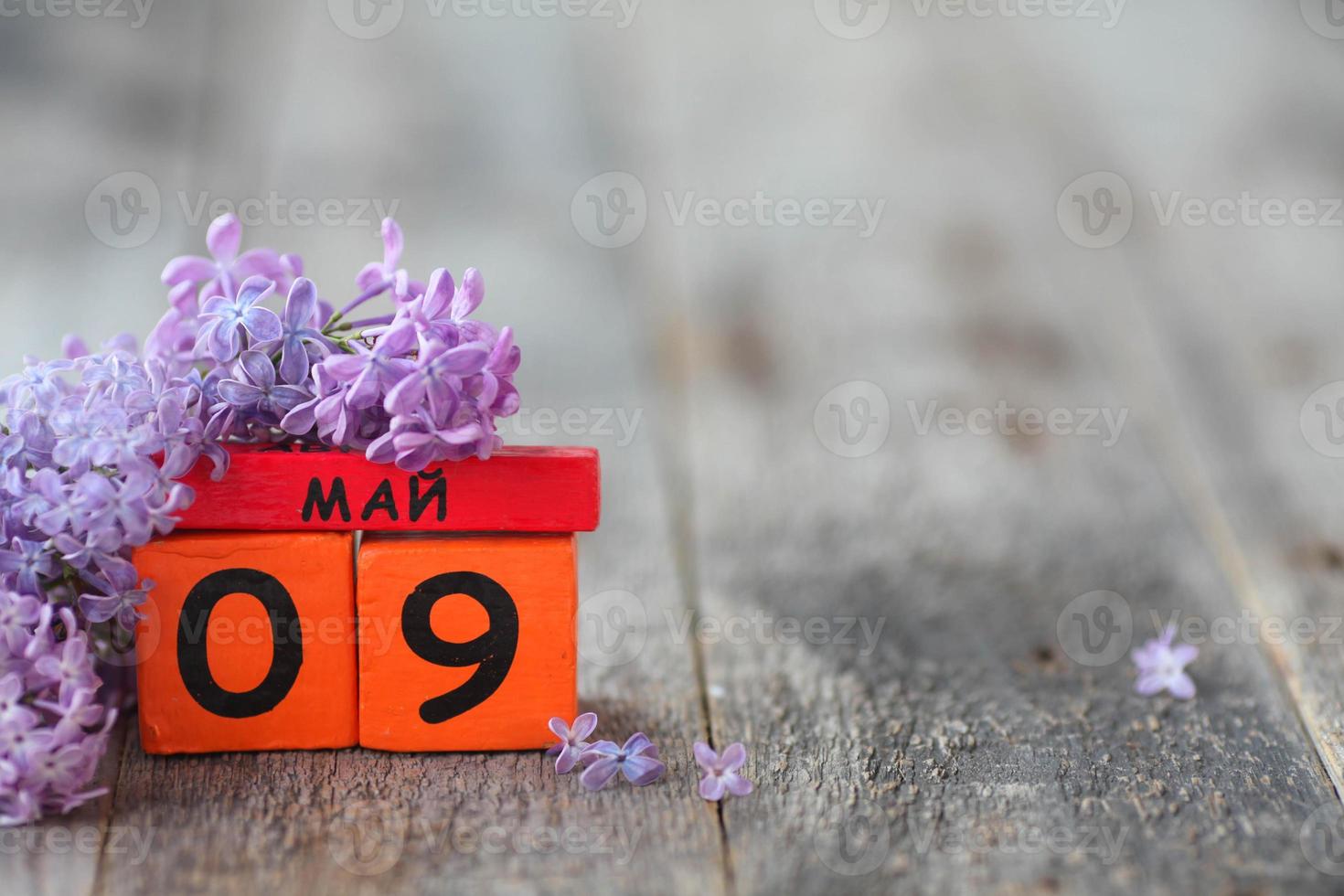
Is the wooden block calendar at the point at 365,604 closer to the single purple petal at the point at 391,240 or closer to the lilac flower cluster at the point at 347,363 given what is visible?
the lilac flower cluster at the point at 347,363

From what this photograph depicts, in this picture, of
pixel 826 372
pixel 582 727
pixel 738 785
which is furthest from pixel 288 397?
pixel 826 372

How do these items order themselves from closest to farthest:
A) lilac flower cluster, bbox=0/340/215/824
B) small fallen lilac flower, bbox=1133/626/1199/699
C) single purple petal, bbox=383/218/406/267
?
1. lilac flower cluster, bbox=0/340/215/824
2. single purple petal, bbox=383/218/406/267
3. small fallen lilac flower, bbox=1133/626/1199/699

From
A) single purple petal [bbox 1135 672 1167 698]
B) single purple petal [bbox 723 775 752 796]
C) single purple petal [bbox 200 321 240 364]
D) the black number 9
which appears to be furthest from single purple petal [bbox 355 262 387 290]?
single purple petal [bbox 1135 672 1167 698]

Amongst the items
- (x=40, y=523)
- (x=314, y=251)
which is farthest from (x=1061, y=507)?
(x=314, y=251)

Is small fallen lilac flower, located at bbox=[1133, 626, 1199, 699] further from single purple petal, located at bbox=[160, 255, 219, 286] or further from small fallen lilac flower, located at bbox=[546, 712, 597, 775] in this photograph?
single purple petal, located at bbox=[160, 255, 219, 286]

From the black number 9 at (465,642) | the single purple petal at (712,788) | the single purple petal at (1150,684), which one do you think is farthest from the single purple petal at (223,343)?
the single purple petal at (1150,684)

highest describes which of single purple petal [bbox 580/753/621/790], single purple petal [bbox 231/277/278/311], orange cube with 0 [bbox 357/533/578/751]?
single purple petal [bbox 231/277/278/311]

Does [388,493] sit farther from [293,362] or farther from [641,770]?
[641,770]
